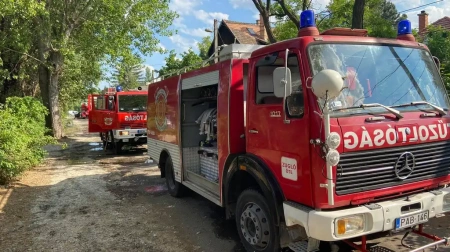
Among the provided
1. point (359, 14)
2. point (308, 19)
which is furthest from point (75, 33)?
point (308, 19)

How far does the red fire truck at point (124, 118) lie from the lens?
12922mm

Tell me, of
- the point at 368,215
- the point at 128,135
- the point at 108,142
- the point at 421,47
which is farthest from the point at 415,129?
the point at 108,142

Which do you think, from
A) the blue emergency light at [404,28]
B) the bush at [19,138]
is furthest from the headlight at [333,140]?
the bush at [19,138]

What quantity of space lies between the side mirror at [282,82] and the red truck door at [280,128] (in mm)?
144

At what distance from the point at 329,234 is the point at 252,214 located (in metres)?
1.15

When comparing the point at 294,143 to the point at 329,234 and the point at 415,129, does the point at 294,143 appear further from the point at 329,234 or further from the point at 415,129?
the point at 415,129

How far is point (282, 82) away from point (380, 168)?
121 cm

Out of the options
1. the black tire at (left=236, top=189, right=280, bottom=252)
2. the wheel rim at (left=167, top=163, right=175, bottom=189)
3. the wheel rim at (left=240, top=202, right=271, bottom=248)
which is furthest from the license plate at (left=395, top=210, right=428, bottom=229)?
the wheel rim at (left=167, top=163, right=175, bottom=189)

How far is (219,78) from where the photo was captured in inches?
197

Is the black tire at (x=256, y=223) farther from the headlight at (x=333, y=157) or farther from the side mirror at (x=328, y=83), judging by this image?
the side mirror at (x=328, y=83)

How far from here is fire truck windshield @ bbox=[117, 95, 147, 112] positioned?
13195 mm

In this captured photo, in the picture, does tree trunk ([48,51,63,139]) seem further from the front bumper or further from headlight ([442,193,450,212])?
headlight ([442,193,450,212])

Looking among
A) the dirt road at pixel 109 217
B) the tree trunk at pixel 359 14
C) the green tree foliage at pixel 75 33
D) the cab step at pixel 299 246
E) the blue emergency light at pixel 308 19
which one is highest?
the green tree foliage at pixel 75 33

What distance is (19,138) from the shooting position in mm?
8188
